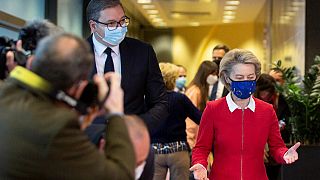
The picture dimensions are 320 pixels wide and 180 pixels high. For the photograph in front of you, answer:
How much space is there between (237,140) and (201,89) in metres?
2.99

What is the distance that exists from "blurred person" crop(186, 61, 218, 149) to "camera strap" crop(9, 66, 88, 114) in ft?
14.4

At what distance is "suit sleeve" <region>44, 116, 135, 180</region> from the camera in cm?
160

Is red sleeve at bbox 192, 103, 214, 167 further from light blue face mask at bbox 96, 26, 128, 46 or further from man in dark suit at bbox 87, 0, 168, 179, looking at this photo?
light blue face mask at bbox 96, 26, 128, 46

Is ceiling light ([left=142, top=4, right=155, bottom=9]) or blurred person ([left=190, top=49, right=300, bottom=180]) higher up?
ceiling light ([left=142, top=4, right=155, bottom=9])

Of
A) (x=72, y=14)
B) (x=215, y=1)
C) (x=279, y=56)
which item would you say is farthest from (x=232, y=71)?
(x=215, y=1)

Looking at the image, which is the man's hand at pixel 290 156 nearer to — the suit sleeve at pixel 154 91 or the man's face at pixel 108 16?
the suit sleeve at pixel 154 91

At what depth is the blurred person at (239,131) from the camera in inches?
122

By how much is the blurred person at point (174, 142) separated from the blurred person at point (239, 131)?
1642 millimetres

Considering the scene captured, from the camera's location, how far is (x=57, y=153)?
1594 mm

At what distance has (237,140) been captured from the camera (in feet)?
10.2

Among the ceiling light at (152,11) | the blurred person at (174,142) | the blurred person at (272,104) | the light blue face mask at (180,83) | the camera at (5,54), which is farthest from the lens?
the ceiling light at (152,11)

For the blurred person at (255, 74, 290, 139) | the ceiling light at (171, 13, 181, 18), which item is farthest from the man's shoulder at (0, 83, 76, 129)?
the ceiling light at (171, 13, 181, 18)

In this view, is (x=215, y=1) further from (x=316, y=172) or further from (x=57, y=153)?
(x=57, y=153)

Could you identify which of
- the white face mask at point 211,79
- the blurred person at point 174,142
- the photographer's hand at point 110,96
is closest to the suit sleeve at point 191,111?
the blurred person at point 174,142
